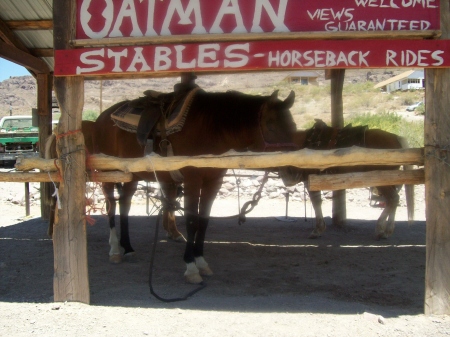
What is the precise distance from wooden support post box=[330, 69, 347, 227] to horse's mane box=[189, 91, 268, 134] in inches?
154

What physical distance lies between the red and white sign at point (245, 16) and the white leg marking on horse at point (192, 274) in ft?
8.93

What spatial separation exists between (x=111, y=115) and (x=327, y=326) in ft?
12.9

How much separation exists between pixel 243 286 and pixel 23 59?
5.62m

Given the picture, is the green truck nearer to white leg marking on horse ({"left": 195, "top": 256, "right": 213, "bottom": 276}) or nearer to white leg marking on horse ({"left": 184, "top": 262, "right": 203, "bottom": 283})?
white leg marking on horse ({"left": 195, "top": 256, "right": 213, "bottom": 276})

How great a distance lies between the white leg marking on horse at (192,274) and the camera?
5.51 metres

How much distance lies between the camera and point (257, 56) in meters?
4.32

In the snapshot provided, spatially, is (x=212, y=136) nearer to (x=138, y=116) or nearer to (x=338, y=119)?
(x=138, y=116)

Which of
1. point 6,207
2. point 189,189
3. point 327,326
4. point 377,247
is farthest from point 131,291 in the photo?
point 6,207

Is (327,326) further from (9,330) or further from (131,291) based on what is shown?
(9,330)

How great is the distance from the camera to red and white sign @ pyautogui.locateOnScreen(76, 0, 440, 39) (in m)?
4.31

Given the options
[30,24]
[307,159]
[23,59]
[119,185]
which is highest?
[30,24]

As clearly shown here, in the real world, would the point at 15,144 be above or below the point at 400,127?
below

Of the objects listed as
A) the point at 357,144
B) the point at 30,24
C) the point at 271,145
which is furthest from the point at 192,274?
the point at 30,24

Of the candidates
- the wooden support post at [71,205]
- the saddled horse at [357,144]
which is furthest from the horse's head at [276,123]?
the saddled horse at [357,144]
